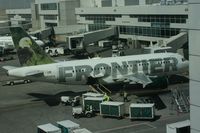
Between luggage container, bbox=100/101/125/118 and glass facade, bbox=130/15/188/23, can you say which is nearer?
luggage container, bbox=100/101/125/118

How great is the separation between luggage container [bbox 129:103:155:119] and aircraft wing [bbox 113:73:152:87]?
407 inches

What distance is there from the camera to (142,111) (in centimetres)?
5062

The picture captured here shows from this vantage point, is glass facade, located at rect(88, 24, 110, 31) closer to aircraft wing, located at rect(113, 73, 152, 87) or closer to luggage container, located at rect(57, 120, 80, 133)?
aircraft wing, located at rect(113, 73, 152, 87)

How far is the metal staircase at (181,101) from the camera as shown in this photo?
5419 cm

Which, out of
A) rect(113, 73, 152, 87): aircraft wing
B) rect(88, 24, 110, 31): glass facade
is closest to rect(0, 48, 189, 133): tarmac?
rect(113, 73, 152, 87): aircraft wing

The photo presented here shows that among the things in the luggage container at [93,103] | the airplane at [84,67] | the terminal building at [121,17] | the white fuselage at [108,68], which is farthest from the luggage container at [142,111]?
the terminal building at [121,17]

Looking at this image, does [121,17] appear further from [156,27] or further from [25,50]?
[25,50]

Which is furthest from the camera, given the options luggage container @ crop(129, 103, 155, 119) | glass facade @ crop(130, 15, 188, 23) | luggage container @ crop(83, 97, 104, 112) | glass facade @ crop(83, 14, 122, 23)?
glass facade @ crop(83, 14, 122, 23)

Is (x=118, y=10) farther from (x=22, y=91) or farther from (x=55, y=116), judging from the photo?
(x=55, y=116)

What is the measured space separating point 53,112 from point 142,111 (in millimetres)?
13274

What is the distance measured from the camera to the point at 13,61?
112 metres

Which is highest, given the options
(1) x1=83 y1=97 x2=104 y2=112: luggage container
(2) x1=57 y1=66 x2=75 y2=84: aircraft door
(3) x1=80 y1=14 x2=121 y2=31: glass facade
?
(3) x1=80 y1=14 x2=121 y2=31: glass facade

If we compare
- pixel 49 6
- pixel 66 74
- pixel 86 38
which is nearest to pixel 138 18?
pixel 86 38

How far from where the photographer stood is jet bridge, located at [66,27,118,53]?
115012 millimetres
